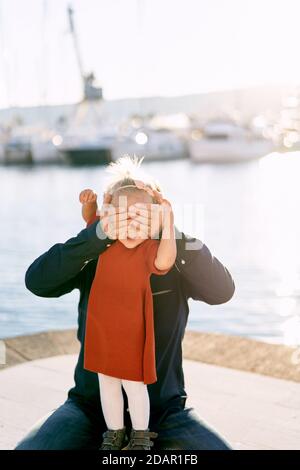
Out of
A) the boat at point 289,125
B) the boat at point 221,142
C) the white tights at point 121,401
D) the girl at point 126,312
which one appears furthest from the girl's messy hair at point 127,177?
the boat at point 289,125

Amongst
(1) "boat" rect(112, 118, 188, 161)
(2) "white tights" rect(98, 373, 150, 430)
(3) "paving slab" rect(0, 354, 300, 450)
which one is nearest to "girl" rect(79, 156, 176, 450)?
(2) "white tights" rect(98, 373, 150, 430)

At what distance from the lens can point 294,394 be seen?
10.6ft

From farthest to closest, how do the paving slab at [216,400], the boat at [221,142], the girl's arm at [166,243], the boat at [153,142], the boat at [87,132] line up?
the boat at [221,142], the boat at [153,142], the boat at [87,132], the paving slab at [216,400], the girl's arm at [166,243]

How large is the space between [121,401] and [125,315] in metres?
0.23

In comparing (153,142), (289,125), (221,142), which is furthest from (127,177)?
(289,125)

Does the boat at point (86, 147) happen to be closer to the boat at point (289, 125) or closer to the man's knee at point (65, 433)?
the boat at point (289, 125)

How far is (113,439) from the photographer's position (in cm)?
199

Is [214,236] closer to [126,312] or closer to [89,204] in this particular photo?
[89,204]

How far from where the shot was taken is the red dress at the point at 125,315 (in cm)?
195

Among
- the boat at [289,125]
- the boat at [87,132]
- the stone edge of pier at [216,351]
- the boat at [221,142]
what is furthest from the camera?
the boat at [289,125]

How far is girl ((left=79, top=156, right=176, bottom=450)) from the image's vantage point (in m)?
1.94

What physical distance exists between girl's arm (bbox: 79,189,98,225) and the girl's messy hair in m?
0.08
